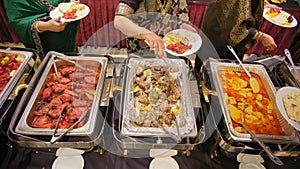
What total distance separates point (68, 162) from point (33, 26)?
3.62ft

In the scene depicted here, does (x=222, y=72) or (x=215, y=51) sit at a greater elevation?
(x=222, y=72)

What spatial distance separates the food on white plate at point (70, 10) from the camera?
1.78m

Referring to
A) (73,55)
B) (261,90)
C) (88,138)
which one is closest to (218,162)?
(261,90)

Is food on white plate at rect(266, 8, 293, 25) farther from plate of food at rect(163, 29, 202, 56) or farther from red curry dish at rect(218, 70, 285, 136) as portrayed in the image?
red curry dish at rect(218, 70, 285, 136)

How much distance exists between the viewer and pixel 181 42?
5.61 feet

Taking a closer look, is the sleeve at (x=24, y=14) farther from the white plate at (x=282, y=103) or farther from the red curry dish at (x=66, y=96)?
the white plate at (x=282, y=103)

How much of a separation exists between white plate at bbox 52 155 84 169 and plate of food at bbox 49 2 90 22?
107cm

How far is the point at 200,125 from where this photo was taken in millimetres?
1167

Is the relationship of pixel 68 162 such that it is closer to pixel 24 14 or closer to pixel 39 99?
pixel 39 99

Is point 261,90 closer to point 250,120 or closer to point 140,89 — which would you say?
point 250,120

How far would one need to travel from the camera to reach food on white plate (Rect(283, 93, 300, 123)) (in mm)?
1099

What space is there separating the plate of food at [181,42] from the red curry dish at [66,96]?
577 millimetres

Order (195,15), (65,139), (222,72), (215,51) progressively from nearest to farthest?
1. (65,139)
2. (222,72)
3. (215,51)
4. (195,15)

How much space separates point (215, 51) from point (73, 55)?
3.98 feet
